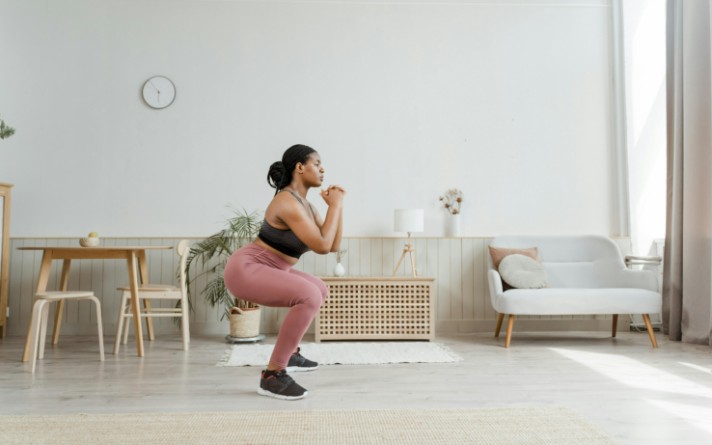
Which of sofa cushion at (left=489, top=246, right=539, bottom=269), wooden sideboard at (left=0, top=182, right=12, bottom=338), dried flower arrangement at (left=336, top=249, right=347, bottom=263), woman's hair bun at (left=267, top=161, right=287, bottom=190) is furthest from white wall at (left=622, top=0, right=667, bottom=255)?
wooden sideboard at (left=0, top=182, right=12, bottom=338)

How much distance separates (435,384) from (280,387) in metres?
0.79

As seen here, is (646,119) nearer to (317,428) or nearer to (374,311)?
(374,311)

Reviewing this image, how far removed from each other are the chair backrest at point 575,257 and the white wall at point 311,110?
31 centimetres

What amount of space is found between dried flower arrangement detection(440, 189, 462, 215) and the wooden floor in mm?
1375

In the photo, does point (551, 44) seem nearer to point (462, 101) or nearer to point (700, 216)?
point (462, 101)

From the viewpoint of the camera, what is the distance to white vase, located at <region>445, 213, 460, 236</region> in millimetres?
4750

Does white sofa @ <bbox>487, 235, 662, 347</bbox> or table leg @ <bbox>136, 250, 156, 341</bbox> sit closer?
white sofa @ <bbox>487, 235, 662, 347</bbox>

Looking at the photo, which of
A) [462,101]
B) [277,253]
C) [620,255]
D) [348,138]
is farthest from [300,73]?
[620,255]

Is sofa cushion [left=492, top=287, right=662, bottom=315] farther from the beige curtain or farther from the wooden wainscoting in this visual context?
the wooden wainscoting

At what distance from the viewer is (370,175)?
4828mm

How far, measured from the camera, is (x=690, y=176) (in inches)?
159

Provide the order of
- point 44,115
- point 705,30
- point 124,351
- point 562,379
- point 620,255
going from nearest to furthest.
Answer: point 562,379 < point 124,351 < point 705,30 < point 620,255 < point 44,115

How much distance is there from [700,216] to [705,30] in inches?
52.9

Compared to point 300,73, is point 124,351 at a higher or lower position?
lower
